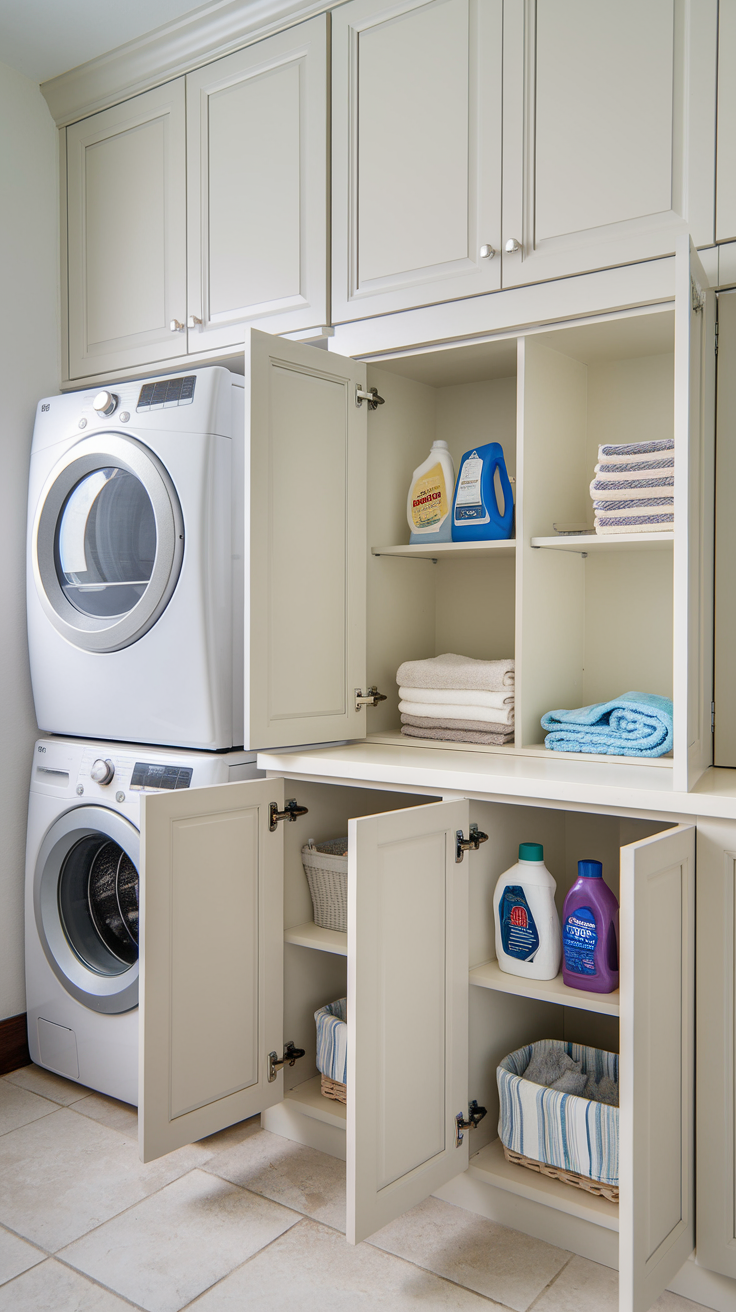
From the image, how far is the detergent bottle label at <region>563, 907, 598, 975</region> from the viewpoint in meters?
1.53

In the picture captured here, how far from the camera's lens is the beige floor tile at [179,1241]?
1.48m

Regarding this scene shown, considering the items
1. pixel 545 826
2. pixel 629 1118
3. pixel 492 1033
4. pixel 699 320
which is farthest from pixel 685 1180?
pixel 699 320

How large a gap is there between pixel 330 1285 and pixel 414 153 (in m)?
2.14

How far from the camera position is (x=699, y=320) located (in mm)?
1506

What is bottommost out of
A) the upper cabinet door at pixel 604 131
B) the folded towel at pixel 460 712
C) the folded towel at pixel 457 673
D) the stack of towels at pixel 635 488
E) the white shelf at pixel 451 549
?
the folded towel at pixel 460 712

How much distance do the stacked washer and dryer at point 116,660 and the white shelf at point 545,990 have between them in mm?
683

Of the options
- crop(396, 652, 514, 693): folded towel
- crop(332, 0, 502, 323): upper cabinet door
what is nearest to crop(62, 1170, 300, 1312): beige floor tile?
crop(396, 652, 514, 693): folded towel

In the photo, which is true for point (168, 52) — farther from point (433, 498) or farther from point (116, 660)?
point (116, 660)

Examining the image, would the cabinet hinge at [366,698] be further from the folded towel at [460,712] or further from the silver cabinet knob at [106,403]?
the silver cabinet knob at [106,403]

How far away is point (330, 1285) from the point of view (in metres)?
1.48

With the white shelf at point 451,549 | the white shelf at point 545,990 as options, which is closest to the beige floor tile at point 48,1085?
the white shelf at point 545,990

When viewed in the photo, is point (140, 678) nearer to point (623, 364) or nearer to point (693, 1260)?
point (623, 364)

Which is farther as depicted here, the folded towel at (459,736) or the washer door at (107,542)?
the washer door at (107,542)

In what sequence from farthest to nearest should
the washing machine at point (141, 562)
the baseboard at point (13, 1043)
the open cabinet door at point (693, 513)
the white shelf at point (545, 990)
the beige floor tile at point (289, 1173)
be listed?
the baseboard at point (13, 1043) < the washing machine at point (141, 562) < the beige floor tile at point (289, 1173) < the white shelf at point (545, 990) < the open cabinet door at point (693, 513)
